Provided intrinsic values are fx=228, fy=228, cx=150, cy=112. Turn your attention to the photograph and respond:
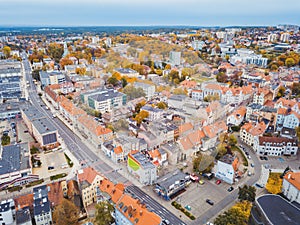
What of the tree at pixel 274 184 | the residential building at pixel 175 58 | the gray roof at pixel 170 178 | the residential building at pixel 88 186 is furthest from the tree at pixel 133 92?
the tree at pixel 274 184

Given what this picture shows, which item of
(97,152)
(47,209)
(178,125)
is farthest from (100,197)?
(178,125)

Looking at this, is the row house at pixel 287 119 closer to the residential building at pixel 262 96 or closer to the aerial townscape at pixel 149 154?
the aerial townscape at pixel 149 154

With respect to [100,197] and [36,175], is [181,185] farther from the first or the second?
[36,175]

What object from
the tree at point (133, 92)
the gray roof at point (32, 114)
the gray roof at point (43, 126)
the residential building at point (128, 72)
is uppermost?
the residential building at point (128, 72)

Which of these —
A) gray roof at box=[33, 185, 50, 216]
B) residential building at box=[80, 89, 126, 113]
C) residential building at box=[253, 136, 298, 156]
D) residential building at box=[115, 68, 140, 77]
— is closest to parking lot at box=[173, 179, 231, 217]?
residential building at box=[253, 136, 298, 156]

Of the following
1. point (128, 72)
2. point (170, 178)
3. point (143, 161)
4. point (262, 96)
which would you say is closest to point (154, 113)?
point (143, 161)

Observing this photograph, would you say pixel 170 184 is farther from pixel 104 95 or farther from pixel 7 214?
pixel 104 95

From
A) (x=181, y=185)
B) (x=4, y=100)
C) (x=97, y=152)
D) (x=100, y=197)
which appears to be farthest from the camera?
(x=4, y=100)
